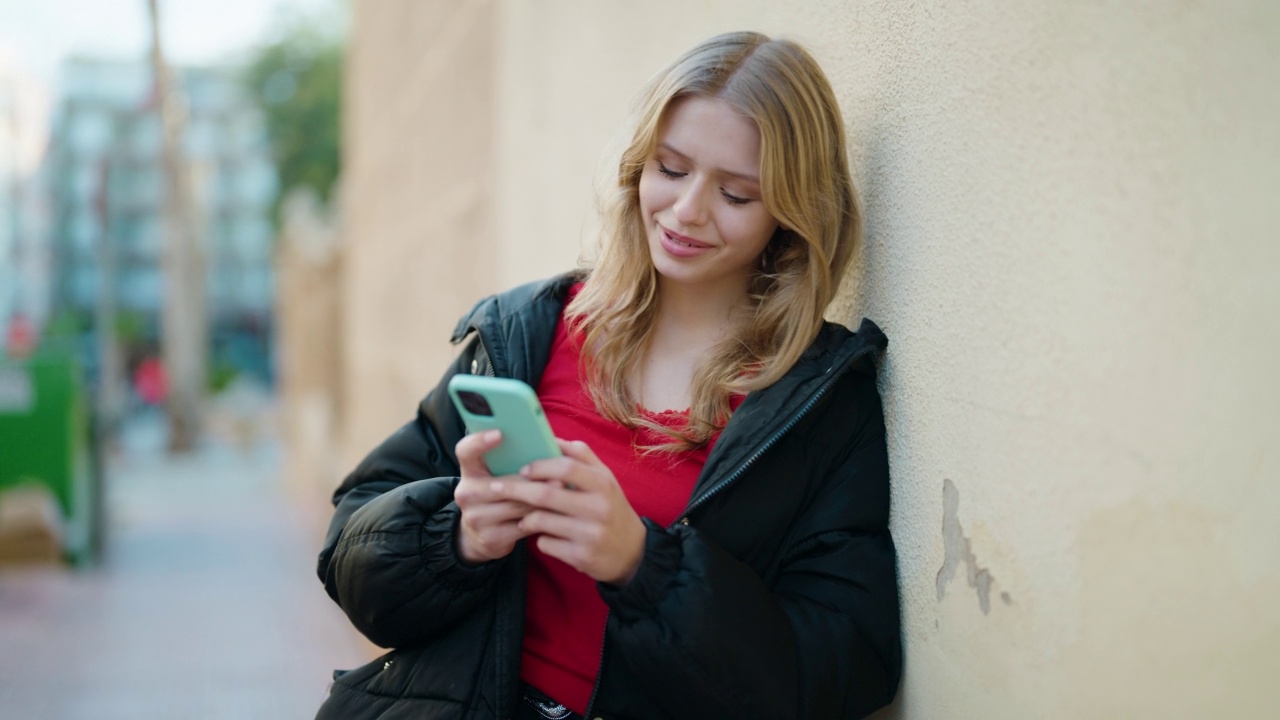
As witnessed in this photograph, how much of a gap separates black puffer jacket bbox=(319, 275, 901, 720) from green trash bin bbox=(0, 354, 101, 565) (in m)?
7.80

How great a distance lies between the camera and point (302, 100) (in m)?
30.8

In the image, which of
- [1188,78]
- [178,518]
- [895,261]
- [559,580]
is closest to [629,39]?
[895,261]

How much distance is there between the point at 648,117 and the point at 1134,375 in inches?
38.4

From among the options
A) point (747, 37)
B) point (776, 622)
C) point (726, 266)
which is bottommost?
point (776, 622)

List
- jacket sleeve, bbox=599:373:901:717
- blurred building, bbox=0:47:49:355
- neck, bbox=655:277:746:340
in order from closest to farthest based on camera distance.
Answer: jacket sleeve, bbox=599:373:901:717, neck, bbox=655:277:746:340, blurred building, bbox=0:47:49:355

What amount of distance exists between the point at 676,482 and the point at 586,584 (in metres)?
0.21

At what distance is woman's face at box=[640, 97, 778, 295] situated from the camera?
1927 mm

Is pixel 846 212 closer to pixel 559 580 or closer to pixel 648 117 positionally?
pixel 648 117

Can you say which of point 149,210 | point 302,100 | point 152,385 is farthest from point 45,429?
point 149,210

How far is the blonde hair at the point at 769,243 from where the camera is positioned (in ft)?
6.29

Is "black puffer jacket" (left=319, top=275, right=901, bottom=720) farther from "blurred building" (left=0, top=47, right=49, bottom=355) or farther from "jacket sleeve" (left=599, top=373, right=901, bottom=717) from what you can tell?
"blurred building" (left=0, top=47, right=49, bottom=355)

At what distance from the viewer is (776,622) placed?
1.69m

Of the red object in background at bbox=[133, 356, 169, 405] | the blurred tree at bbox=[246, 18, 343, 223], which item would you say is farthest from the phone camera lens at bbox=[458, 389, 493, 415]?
the red object in background at bbox=[133, 356, 169, 405]

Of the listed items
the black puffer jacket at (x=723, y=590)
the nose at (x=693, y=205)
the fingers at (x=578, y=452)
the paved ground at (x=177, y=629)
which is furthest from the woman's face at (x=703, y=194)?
the paved ground at (x=177, y=629)
